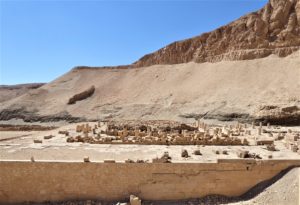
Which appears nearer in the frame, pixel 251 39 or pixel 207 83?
pixel 207 83

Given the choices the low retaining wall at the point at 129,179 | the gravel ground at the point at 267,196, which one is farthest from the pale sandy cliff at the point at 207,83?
the low retaining wall at the point at 129,179

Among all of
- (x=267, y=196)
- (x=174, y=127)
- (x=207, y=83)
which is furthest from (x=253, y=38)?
(x=267, y=196)

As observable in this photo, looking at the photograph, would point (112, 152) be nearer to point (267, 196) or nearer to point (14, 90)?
point (267, 196)

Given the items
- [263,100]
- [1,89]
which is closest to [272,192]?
[263,100]

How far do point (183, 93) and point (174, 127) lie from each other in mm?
19737

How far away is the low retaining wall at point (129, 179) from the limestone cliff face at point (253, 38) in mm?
33758

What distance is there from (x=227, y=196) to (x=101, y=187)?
13.7 feet

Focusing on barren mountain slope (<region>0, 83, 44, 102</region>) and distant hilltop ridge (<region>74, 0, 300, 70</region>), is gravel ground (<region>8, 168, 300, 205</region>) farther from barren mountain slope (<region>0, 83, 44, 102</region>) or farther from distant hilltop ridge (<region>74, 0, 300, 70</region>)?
barren mountain slope (<region>0, 83, 44, 102</region>)

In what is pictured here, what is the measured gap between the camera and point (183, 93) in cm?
4028

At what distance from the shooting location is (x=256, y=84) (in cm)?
3538

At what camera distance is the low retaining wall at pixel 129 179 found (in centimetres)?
983

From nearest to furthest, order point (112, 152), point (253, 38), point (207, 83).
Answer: point (112, 152), point (207, 83), point (253, 38)

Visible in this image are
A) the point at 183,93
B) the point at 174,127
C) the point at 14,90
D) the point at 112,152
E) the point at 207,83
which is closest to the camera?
the point at 112,152

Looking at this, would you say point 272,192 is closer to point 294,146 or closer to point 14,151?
point 294,146
